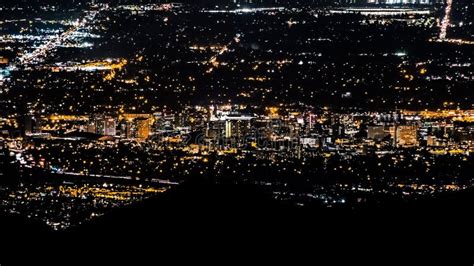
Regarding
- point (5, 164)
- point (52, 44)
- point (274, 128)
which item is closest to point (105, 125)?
point (274, 128)

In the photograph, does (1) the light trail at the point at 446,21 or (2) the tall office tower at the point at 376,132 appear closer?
(2) the tall office tower at the point at 376,132

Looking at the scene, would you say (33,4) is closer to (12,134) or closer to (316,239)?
(12,134)

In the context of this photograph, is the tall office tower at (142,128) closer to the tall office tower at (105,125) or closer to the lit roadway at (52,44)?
the tall office tower at (105,125)

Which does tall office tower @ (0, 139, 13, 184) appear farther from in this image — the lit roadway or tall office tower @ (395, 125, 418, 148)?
the lit roadway

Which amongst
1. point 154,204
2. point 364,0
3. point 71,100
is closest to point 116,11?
point 364,0

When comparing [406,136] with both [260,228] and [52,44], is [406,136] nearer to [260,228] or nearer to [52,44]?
[260,228]

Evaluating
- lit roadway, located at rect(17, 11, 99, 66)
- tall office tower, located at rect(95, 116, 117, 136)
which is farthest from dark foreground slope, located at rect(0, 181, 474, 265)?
lit roadway, located at rect(17, 11, 99, 66)

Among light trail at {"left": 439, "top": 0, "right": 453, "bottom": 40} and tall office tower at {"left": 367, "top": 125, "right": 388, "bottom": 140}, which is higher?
light trail at {"left": 439, "top": 0, "right": 453, "bottom": 40}

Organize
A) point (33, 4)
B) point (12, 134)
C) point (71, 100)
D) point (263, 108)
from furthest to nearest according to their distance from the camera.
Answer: point (33, 4) → point (71, 100) → point (263, 108) → point (12, 134)

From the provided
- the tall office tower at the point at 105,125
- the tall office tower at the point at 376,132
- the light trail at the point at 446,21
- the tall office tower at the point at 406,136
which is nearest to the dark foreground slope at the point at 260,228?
the tall office tower at the point at 406,136
